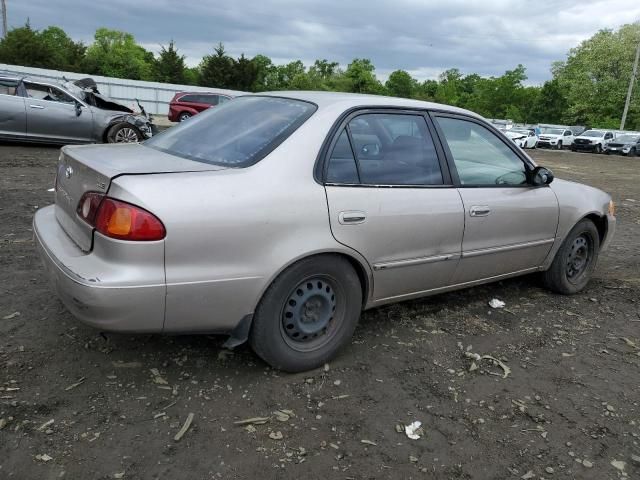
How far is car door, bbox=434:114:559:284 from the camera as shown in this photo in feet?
12.1

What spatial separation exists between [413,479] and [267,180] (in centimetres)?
157

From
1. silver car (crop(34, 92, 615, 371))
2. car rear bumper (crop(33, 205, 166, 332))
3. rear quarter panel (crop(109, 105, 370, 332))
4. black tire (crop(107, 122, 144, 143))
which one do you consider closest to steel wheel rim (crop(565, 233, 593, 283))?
silver car (crop(34, 92, 615, 371))

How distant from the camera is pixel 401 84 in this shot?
8638 cm

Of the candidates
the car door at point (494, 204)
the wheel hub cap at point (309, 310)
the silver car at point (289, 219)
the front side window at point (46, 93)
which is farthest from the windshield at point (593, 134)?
the wheel hub cap at point (309, 310)

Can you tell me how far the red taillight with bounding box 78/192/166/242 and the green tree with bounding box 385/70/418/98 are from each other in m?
82.0

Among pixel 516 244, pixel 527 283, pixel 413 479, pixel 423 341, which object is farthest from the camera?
pixel 527 283

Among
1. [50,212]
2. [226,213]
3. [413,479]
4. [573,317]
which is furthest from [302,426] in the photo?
[573,317]

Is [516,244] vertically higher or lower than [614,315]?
higher

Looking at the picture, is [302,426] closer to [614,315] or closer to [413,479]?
[413,479]

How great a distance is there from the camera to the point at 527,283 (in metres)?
4.96

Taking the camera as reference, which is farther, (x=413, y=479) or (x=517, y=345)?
(x=517, y=345)

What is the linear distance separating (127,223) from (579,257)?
13.0 feet

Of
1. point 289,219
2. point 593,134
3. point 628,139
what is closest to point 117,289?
point 289,219

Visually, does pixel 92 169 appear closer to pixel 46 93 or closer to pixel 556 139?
pixel 46 93
